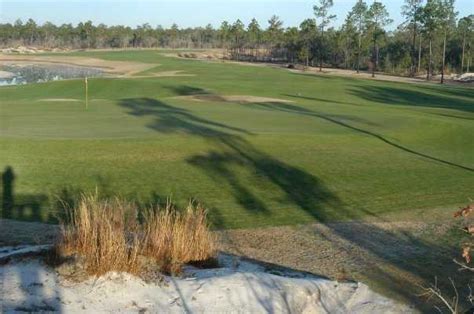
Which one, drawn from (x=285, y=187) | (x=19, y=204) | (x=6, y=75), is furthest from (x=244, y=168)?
(x=6, y=75)

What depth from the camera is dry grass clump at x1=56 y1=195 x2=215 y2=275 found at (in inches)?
285

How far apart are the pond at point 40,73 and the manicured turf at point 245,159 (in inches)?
1702

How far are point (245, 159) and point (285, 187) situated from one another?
2.58m

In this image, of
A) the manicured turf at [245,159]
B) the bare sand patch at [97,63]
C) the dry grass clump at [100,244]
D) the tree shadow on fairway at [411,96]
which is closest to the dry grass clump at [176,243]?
the dry grass clump at [100,244]

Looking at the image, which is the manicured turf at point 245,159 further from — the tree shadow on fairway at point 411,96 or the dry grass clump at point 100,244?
the tree shadow on fairway at point 411,96

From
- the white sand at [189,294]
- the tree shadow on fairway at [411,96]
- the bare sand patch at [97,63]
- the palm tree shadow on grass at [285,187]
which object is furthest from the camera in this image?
the bare sand patch at [97,63]

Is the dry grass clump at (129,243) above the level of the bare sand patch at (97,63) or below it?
below

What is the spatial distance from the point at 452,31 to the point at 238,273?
292 feet

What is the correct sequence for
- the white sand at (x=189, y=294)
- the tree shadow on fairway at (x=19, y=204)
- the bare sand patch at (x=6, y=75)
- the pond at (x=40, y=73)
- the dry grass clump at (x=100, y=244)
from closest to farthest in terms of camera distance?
the white sand at (x=189, y=294), the dry grass clump at (x=100, y=244), the tree shadow on fairway at (x=19, y=204), the pond at (x=40, y=73), the bare sand patch at (x=6, y=75)

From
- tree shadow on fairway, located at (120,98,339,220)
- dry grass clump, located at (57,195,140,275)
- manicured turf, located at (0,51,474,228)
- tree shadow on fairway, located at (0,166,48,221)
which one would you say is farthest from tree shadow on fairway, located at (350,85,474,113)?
dry grass clump, located at (57,195,140,275)

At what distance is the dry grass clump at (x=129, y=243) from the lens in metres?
7.24

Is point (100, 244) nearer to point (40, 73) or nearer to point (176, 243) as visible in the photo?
point (176, 243)

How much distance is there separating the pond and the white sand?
6130 centimetres

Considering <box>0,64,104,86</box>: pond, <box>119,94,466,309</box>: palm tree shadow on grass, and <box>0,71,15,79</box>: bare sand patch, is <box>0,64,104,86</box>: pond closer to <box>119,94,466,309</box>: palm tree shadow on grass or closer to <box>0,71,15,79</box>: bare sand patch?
<box>0,71,15,79</box>: bare sand patch
